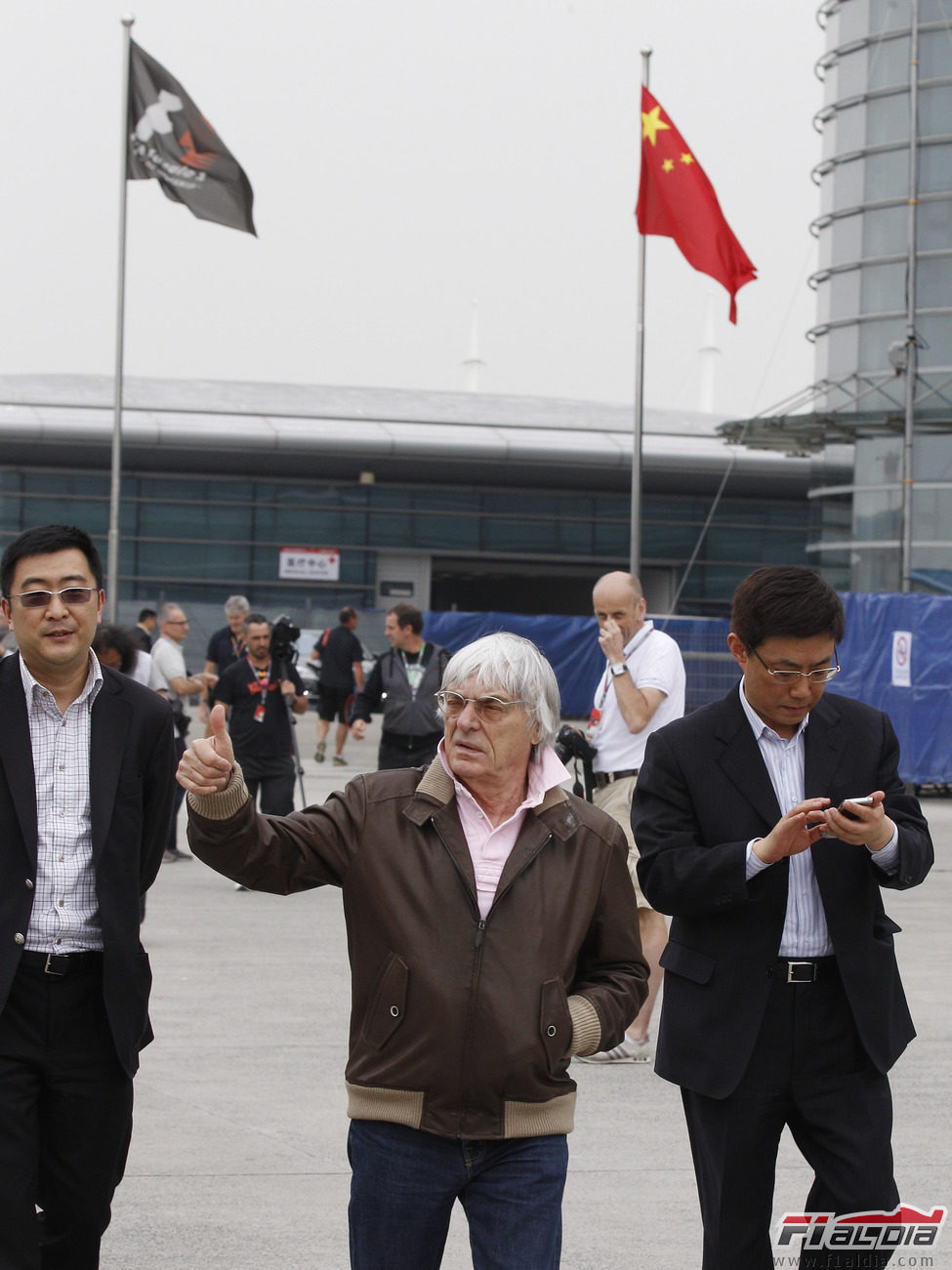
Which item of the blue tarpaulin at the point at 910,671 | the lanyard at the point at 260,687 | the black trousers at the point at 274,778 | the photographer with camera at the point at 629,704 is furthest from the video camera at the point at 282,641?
the blue tarpaulin at the point at 910,671

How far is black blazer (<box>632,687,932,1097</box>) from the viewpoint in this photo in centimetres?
366

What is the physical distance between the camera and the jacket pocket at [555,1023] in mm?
3205

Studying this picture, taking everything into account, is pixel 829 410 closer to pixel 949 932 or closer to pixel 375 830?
pixel 949 932

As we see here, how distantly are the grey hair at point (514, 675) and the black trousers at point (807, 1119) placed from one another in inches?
32.1

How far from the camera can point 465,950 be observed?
321 cm

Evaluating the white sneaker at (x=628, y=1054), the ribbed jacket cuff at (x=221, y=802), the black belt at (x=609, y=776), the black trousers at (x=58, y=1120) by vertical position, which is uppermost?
the ribbed jacket cuff at (x=221, y=802)

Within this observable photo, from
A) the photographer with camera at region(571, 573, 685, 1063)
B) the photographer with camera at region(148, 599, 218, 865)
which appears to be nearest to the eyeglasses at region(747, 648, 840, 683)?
the photographer with camera at region(571, 573, 685, 1063)

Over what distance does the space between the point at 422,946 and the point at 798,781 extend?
107 cm

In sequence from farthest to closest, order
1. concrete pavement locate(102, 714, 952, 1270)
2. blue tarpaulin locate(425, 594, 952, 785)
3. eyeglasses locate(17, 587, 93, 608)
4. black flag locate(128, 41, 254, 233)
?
black flag locate(128, 41, 254, 233), blue tarpaulin locate(425, 594, 952, 785), concrete pavement locate(102, 714, 952, 1270), eyeglasses locate(17, 587, 93, 608)

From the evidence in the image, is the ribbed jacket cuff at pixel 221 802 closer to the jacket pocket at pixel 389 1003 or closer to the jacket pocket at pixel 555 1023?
the jacket pocket at pixel 389 1003

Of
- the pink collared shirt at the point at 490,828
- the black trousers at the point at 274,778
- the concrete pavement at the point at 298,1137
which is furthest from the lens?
the black trousers at the point at 274,778

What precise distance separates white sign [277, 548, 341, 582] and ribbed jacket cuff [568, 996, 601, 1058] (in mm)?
38033

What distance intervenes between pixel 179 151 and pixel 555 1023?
21487 millimetres

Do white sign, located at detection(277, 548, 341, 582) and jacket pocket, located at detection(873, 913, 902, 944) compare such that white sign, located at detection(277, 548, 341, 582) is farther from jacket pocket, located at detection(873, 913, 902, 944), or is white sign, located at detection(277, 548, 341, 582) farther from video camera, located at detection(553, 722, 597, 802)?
jacket pocket, located at detection(873, 913, 902, 944)
